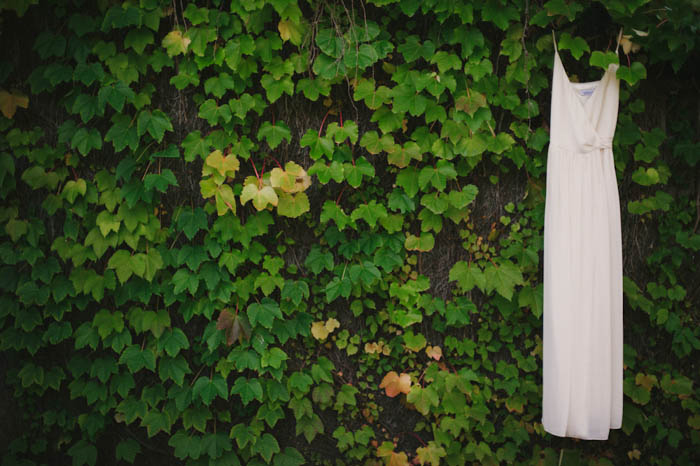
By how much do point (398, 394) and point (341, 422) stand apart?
0.32m

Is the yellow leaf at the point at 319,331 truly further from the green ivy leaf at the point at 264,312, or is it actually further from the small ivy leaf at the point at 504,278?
the small ivy leaf at the point at 504,278

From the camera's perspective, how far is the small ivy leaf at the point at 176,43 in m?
2.04

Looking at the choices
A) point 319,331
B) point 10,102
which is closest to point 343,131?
point 319,331

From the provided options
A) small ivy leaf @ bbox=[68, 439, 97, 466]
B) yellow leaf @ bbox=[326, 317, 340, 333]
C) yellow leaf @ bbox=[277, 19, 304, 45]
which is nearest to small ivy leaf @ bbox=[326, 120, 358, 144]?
yellow leaf @ bbox=[277, 19, 304, 45]

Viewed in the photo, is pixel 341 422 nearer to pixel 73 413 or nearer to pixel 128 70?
pixel 73 413

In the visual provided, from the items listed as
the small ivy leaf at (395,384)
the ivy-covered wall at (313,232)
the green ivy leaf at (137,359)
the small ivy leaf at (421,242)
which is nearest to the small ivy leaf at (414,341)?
the ivy-covered wall at (313,232)

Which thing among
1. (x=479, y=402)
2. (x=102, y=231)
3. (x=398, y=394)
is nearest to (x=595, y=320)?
(x=479, y=402)

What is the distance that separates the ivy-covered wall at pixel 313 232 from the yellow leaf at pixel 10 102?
2cm

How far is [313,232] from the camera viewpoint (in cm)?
224

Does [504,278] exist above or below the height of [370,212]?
below

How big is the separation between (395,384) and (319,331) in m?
0.45

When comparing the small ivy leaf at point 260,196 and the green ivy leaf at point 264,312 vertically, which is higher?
the small ivy leaf at point 260,196

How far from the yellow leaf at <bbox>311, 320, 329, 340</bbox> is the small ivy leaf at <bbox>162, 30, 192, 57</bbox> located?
143cm

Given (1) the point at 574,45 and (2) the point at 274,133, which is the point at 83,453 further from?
(1) the point at 574,45
